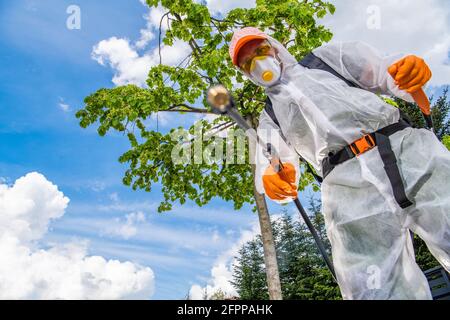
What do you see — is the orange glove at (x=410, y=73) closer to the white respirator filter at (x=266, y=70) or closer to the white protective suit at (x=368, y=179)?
the white protective suit at (x=368, y=179)

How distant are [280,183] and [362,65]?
993mm

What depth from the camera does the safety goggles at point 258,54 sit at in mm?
2613

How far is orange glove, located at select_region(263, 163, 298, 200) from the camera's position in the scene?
231 centimetres

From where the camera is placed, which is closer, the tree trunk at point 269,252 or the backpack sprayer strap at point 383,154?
the backpack sprayer strap at point 383,154

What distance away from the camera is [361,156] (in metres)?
2.04

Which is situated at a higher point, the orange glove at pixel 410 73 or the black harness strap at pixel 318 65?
the black harness strap at pixel 318 65

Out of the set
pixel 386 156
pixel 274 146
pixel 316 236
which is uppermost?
pixel 274 146

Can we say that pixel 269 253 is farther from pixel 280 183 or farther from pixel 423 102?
pixel 423 102

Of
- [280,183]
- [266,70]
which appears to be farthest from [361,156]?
[266,70]

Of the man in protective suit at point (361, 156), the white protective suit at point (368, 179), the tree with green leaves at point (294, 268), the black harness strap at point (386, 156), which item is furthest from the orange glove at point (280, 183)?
the tree with green leaves at point (294, 268)

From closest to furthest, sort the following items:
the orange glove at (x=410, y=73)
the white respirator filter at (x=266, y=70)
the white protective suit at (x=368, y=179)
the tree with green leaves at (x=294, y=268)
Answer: the white protective suit at (x=368, y=179) < the orange glove at (x=410, y=73) < the white respirator filter at (x=266, y=70) < the tree with green leaves at (x=294, y=268)

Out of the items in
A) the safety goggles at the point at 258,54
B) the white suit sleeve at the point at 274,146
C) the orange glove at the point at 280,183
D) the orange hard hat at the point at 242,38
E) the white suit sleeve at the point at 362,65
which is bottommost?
the orange glove at the point at 280,183

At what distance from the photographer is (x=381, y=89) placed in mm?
2387

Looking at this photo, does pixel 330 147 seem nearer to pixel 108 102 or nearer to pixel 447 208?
pixel 447 208
